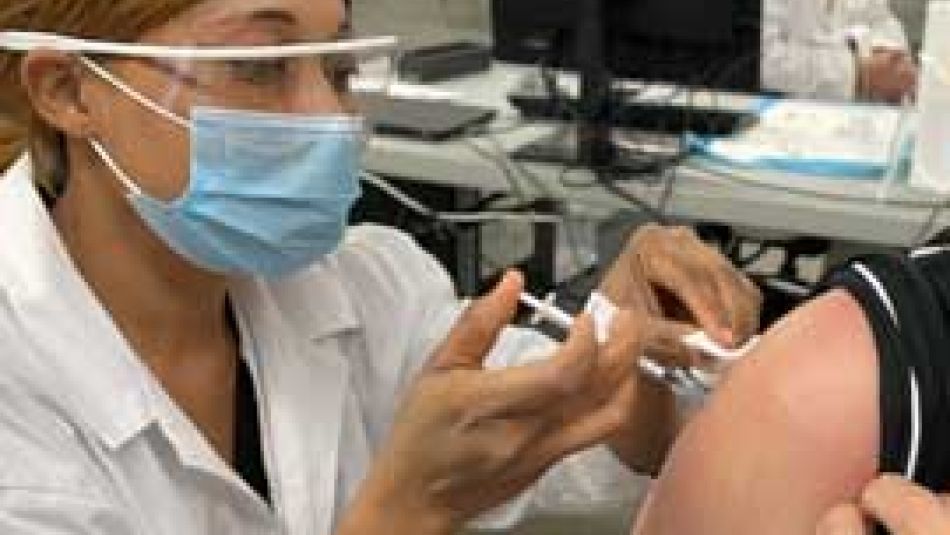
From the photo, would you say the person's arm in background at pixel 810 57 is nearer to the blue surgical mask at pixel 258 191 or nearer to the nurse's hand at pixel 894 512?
the blue surgical mask at pixel 258 191

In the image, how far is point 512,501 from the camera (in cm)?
136

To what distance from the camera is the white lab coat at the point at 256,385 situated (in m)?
1.16

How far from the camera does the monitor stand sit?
2230mm

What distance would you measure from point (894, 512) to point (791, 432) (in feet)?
0.38

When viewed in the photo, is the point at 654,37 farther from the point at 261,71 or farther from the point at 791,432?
the point at 791,432

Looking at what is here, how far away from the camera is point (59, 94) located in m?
1.21

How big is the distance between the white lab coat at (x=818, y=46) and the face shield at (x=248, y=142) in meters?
1.37

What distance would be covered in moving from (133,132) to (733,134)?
1.38m

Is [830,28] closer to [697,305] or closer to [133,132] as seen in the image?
[697,305]

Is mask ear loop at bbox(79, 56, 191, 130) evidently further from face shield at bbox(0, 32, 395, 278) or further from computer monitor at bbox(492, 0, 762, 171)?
computer monitor at bbox(492, 0, 762, 171)

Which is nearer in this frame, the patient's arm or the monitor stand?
the patient's arm

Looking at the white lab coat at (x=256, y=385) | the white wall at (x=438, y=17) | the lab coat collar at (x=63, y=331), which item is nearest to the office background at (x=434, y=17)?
the white wall at (x=438, y=17)

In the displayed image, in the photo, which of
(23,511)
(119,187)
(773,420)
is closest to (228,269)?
(119,187)

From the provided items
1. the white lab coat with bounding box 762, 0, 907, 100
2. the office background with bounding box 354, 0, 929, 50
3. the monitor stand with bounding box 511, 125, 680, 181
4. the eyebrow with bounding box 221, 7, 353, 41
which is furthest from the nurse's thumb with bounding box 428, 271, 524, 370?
the office background with bounding box 354, 0, 929, 50
